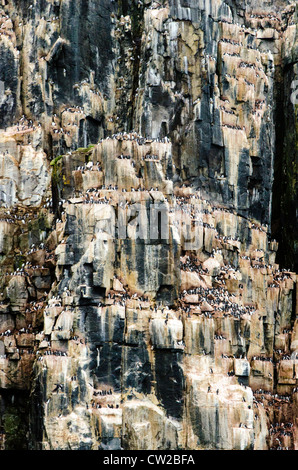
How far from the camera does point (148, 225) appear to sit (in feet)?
249

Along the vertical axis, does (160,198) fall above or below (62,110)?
below

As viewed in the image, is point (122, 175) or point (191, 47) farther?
point (191, 47)

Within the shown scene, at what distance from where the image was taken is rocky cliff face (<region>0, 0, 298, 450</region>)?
2884 inches

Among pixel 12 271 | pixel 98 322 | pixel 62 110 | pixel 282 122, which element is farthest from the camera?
pixel 282 122

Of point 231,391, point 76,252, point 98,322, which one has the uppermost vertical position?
point 76,252

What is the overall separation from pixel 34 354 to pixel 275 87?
39.0m

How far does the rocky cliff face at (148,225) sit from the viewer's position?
73250mm

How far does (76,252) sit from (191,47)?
26.6m

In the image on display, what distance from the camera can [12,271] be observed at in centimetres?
8594

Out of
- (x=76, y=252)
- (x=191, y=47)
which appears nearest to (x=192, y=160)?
(x=191, y=47)

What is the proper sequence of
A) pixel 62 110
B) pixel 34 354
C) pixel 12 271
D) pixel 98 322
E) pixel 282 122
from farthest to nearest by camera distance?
pixel 282 122 → pixel 62 110 → pixel 12 271 → pixel 34 354 → pixel 98 322

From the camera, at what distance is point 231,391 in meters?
75.1

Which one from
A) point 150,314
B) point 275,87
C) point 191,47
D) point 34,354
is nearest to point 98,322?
point 150,314

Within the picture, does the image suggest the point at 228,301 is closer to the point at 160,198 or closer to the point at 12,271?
the point at 160,198
